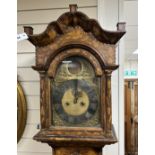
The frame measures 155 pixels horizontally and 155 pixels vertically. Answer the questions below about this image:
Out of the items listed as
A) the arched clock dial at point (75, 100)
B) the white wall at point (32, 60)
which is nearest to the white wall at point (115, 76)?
the white wall at point (32, 60)

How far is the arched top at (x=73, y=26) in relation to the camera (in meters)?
1.11

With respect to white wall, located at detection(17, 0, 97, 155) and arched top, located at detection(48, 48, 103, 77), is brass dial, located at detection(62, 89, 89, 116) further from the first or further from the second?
white wall, located at detection(17, 0, 97, 155)

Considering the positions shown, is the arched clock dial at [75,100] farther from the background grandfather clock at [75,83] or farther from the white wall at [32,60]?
the white wall at [32,60]

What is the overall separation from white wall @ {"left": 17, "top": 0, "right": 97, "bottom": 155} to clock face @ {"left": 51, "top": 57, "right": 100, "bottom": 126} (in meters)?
0.48

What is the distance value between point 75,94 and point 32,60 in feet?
1.97

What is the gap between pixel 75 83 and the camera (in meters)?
1.20

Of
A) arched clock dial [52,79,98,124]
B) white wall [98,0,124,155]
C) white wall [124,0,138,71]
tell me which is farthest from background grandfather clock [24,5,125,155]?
white wall [124,0,138,71]

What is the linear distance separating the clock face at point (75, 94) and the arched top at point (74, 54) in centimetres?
2

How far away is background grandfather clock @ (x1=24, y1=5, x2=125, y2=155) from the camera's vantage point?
1.13 meters

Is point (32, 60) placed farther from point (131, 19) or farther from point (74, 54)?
point (131, 19)

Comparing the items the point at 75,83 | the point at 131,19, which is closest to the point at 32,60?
the point at 75,83

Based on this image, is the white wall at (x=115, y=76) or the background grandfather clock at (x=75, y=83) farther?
the white wall at (x=115, y=76)

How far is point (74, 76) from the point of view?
1.20 meters
